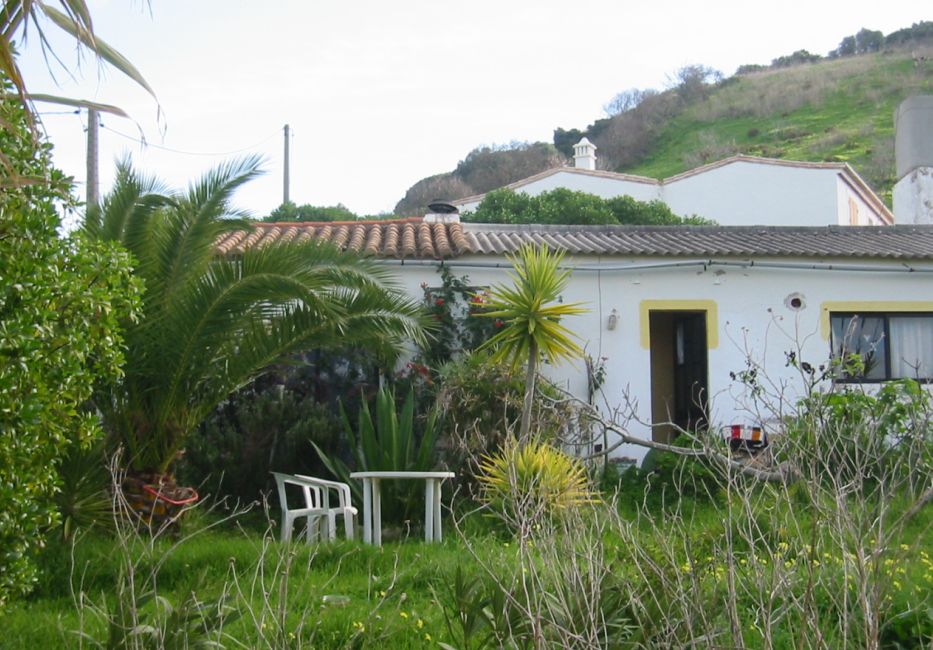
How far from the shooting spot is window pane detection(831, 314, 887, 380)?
1511 cm

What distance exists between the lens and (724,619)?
231 inches

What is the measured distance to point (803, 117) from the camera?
6134cm

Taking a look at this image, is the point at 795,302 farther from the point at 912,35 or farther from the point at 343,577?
the point at 912,35

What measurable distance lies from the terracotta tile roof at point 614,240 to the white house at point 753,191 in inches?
507

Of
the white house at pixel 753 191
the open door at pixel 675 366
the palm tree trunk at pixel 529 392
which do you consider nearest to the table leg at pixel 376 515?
the palm tree trunk at pixel 529 392

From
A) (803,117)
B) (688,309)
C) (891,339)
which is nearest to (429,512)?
(688,309)

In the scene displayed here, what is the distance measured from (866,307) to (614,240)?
12.5 ft

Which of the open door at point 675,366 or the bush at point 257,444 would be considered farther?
the open door at point 675,366

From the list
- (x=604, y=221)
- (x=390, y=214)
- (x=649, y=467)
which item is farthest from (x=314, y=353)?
(x=390, y=214)

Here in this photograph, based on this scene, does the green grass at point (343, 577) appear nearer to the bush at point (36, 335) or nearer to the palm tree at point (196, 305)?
the bush at point (36, 335)

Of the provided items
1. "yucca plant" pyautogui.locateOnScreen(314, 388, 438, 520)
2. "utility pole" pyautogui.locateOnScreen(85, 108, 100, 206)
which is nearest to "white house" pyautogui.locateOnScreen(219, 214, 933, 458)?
"yucca plant" pyautogui.locateOnScreen(314, 388, 438, 520)

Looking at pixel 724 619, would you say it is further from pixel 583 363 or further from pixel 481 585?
pixel 583 363

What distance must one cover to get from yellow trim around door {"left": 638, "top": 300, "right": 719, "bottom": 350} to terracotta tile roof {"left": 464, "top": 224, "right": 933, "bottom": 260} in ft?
2.23

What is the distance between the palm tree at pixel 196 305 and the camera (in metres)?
9.87
